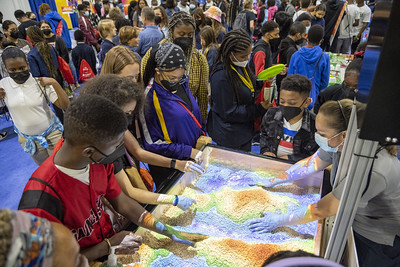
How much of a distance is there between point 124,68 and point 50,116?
1279 mm

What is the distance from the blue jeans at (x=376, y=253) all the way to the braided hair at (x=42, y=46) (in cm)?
463

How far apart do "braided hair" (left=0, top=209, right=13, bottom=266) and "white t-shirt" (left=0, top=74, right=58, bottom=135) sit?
8.07ft

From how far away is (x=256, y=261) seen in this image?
5.09ft

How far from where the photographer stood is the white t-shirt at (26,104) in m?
2.79

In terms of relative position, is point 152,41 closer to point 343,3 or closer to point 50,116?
point 50,116

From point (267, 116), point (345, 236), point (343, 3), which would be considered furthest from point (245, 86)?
point (343, 3)

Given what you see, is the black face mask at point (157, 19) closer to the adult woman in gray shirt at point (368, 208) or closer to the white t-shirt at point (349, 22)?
the white t-shirt at point (349, 22)

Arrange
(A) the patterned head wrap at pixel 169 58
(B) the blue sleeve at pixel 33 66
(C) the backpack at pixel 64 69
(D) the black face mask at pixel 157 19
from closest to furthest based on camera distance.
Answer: (A) the patterned head wrap at pixel 169 58 → (B) the blue sleeve at pixel 33 66 → (C) the backpack at pixel 64 69 → (D) the black face mask at pixel 157 19

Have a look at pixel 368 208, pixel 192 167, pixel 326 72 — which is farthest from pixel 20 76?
pixel 326 72

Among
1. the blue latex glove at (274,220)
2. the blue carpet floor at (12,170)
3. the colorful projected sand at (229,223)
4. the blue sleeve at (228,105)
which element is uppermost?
the blue sleeve at (228,105)

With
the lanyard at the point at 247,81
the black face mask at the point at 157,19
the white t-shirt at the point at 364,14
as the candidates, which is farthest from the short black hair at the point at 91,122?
the white t-shirt at the point at 364,14

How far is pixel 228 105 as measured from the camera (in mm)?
2764

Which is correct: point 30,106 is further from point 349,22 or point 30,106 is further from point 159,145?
point 349,22

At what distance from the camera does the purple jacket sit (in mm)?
2170
